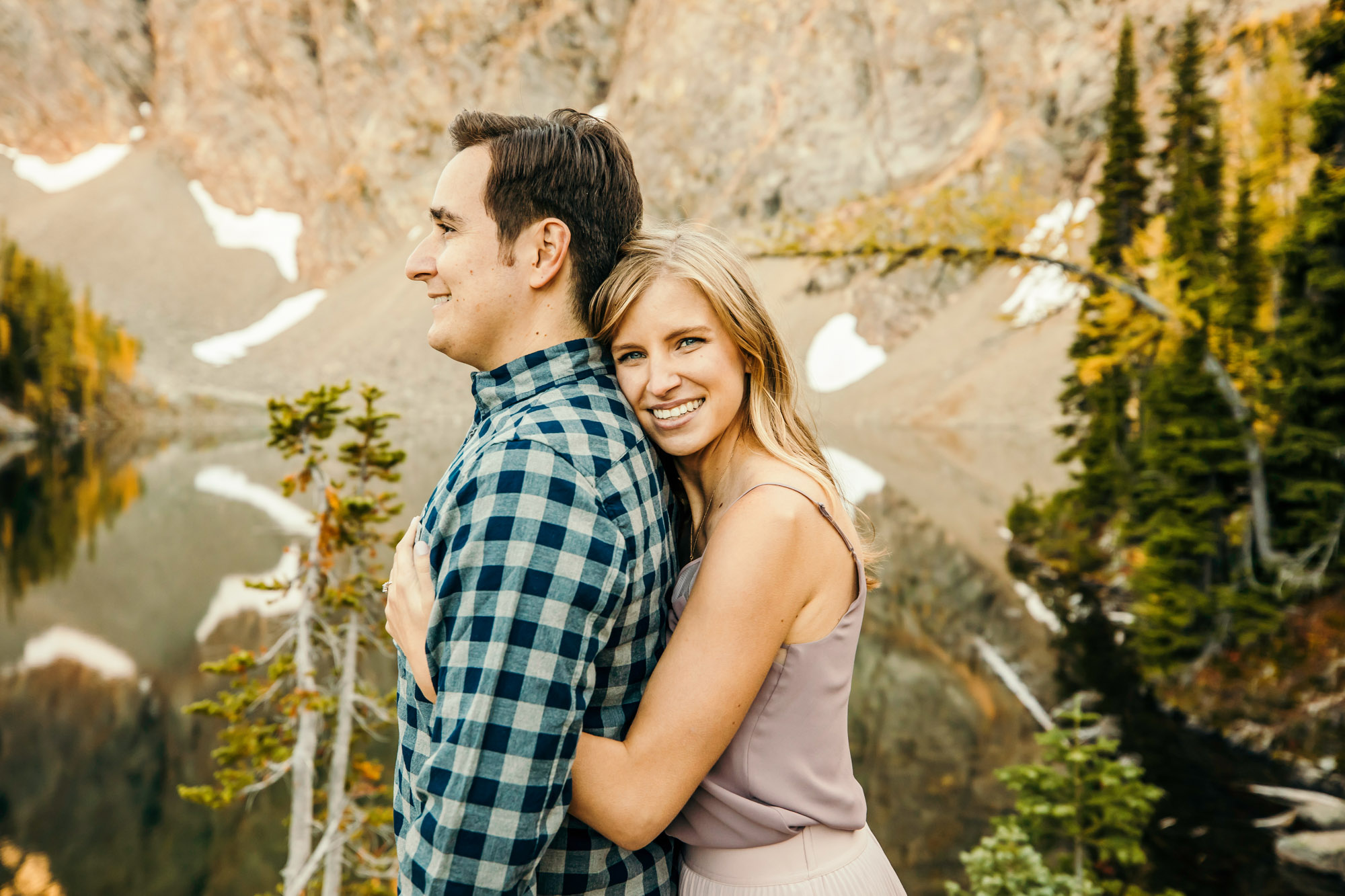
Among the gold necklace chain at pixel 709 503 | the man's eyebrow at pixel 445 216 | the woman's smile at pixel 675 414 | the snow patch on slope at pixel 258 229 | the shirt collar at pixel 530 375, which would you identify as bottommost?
the gold necklace chain at pixel 709 503

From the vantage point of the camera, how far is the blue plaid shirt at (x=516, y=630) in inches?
55.2

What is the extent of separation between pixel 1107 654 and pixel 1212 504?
197 inches

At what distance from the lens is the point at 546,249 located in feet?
6.23

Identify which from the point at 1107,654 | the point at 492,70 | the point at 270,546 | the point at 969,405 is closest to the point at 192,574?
the point at 270,546

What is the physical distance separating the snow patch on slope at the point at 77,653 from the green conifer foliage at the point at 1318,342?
25.2 metres

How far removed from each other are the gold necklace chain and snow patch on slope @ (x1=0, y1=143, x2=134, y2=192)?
151m

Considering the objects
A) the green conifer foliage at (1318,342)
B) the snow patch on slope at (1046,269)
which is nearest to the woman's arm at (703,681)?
the snow patch on slope at (1046,269)

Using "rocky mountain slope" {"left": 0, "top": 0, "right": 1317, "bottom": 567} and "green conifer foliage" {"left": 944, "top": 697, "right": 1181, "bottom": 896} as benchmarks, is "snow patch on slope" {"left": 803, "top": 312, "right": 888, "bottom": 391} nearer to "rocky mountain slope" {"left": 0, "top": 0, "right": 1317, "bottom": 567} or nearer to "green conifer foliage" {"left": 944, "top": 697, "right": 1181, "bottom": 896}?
"rocky mountain slope" {"left": 0, "top": 0, "right": 1317, "bottom": 567}

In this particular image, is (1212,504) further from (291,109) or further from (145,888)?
(291,109)

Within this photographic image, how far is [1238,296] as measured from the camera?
14078mm

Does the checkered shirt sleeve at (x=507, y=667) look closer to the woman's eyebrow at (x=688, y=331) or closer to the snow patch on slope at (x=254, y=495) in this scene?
the woman's eyebrow at (x=688, y=331)

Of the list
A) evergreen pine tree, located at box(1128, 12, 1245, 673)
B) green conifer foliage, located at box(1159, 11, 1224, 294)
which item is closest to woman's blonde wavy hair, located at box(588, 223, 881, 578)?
evergreen pine tree, located at box(1128, 12, 1245, 673)

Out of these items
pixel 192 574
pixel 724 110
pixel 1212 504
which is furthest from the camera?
pixel 724 110

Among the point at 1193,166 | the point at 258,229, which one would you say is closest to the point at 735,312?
the point at 1193,166
